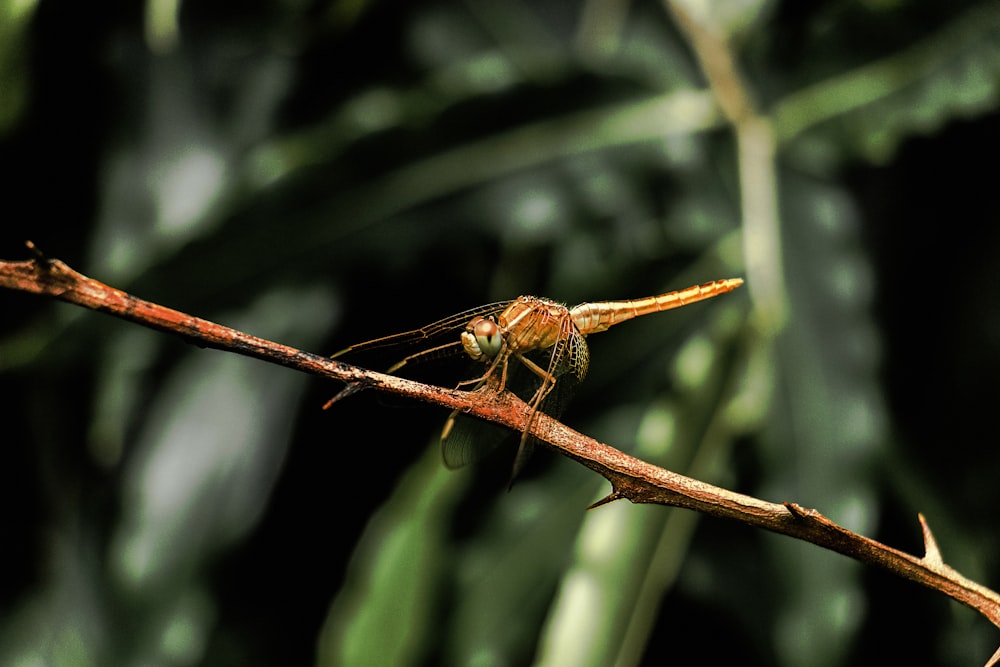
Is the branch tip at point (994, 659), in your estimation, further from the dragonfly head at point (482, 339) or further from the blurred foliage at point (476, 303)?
the dragonfly head at point (482, 339)

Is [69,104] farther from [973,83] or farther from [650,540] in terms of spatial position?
[973,83]

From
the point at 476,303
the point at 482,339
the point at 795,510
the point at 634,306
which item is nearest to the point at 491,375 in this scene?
the point at 482,339

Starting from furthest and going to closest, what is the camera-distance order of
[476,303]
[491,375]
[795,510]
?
[476,303] → [491,375] → [795,510]

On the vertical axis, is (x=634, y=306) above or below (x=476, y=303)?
below

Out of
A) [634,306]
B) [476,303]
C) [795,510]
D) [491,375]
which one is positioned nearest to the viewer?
[795,510]

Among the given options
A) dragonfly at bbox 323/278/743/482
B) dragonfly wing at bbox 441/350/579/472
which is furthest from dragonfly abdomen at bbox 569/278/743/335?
dragonfly wing at bbox 441/350/579/472

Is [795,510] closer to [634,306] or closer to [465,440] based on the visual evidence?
[465,440]

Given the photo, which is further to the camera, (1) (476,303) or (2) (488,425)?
(1) (476,303)

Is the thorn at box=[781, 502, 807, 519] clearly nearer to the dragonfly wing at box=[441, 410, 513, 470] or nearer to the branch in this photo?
the branch
